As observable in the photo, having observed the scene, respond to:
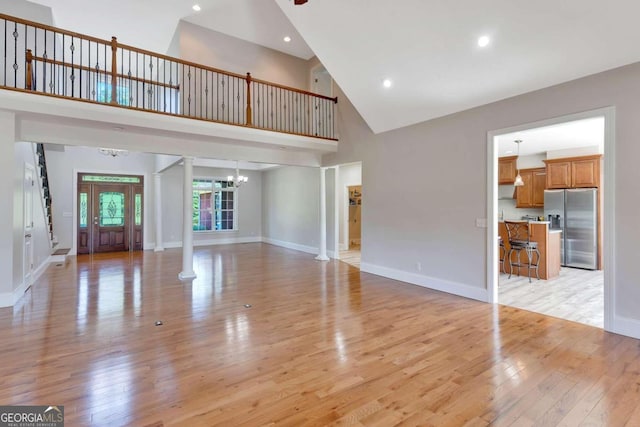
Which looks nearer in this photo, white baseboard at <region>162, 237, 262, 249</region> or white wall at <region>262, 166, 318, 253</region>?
white wall at <region>262, 166, 318, 253</region>

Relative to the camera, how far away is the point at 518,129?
4.03m

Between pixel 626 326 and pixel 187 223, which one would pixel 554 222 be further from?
pixel 187 223

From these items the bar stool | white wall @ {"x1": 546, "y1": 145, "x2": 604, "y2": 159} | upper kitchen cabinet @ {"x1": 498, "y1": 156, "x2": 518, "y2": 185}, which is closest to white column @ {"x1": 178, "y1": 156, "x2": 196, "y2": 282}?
the bar stool

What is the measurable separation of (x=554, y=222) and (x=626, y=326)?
15.4 ft

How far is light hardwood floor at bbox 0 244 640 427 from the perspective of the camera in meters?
2.03

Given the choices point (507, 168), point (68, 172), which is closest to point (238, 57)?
point (68, 172)

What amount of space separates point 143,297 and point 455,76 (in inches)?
214

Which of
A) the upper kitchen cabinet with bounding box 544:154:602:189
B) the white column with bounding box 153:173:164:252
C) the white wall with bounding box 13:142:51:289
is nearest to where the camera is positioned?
the white wall with bounding box 13:142:51:289

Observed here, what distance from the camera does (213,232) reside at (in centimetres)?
1108

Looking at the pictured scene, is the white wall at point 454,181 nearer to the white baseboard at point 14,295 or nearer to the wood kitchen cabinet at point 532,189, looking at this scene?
the wood kitchen cabinet at point 532,189

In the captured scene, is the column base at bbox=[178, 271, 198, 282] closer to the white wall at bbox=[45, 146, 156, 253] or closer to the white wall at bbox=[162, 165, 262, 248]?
the white wall at bbox=[162, 165, 262, 248]

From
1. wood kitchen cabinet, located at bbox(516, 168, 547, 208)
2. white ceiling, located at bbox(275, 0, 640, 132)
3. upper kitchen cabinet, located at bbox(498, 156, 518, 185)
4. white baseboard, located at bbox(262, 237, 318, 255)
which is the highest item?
white ceiling, located at bbox(275, 0, 640, 132)

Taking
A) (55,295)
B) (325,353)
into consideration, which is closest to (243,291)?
(325,353)

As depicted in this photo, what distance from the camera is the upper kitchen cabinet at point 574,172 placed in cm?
674
